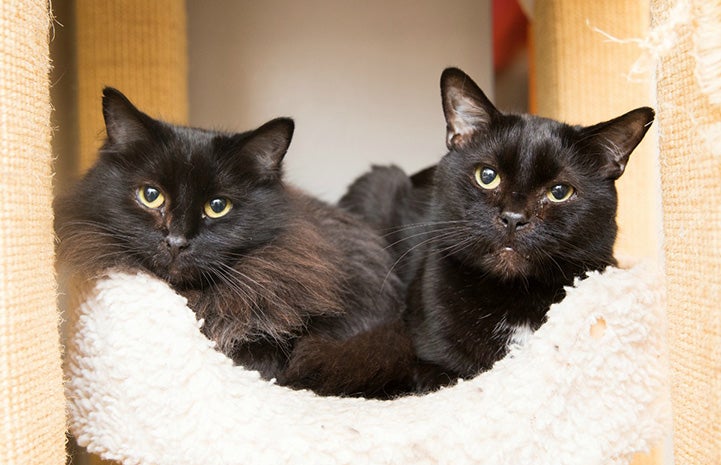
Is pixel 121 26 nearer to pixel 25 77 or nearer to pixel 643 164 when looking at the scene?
pixel 25 77

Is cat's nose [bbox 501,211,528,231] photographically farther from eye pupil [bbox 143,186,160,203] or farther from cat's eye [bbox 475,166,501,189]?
eye pupil [bbox 143,186,160,203]

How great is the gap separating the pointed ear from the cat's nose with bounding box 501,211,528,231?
46 cm

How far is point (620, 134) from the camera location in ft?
3.55

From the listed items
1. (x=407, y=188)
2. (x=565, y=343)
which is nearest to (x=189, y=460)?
(x=565, y=343)

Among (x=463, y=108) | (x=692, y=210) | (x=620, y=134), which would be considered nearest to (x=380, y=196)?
(x=463, y=108)

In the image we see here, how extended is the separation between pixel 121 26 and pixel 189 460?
1191 millimetres

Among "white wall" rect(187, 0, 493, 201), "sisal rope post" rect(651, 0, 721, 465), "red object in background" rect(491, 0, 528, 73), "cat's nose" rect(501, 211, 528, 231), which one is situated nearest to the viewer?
"sisal rope post" rect(651, 0, 721, 465)

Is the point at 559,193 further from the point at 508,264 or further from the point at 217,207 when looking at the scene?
the point at 217,207

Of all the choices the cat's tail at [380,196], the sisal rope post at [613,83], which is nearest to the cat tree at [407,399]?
the sisal rope post at [613,83]

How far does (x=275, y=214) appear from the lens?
1.24m

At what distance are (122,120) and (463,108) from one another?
2.20 ft

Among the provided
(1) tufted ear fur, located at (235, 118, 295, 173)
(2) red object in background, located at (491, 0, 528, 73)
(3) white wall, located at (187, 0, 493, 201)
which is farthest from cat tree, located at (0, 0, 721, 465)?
(2) red object in background, located at (491, 0, 528, 73)

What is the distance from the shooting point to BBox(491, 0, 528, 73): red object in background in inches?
123

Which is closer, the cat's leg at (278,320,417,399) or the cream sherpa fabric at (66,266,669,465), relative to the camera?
the cream sherpa fabric at (66,266,669,465)
